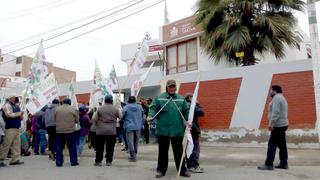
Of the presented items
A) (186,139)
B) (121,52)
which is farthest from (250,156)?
(121,52)

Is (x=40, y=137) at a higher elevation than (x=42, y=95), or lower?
lower

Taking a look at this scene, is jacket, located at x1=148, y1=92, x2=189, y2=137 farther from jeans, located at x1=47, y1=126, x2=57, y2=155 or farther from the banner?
the banner

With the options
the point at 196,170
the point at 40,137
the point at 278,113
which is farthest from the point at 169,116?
the point at 40,137

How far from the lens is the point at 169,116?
24.1 ft

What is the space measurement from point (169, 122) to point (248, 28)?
30.3ft

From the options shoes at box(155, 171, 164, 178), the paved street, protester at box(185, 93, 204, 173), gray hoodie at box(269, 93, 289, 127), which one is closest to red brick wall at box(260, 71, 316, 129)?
the paved street

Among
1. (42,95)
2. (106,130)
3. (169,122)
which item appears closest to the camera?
(169,122)

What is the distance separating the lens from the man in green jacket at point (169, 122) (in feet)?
24.1

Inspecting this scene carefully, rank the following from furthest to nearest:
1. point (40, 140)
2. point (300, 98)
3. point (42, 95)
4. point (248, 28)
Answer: point (248, 28) → point (40, 140) → point (300, 98) → point (42, 95)

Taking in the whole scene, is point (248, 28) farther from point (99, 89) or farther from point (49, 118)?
point (49, 118)

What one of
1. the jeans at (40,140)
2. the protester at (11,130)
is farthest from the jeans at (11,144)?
the jeans at (40,140)

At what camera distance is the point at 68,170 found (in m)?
8.48

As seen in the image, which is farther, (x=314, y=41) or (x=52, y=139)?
(x=314, y=41)

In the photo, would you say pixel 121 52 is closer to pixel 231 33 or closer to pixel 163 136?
pixel 231 33
